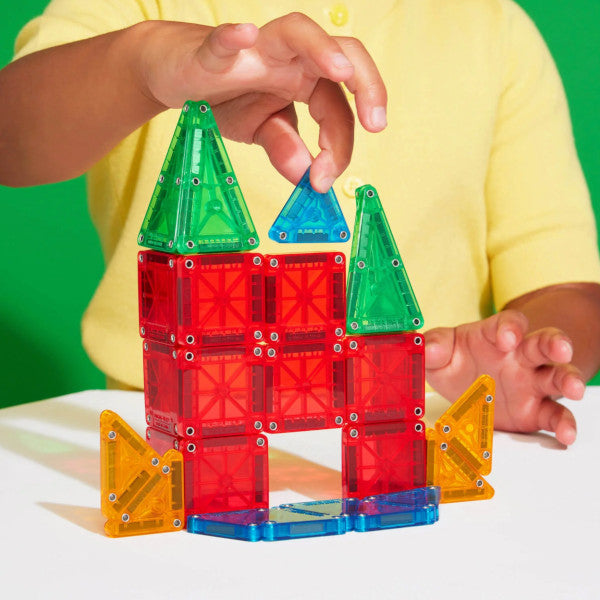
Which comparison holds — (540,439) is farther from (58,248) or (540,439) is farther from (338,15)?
(58,248)

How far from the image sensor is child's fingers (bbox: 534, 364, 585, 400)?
2.46 feet

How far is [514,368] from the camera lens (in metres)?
0.79

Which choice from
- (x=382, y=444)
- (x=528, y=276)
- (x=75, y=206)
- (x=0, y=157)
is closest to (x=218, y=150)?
(x=382, y=444)

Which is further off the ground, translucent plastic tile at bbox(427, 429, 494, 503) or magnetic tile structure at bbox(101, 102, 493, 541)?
magnetic tile structure at bbox(101, 102, 493, 541)

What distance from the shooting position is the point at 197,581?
1.54ft

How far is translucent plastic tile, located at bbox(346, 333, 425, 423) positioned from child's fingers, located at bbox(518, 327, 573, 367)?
7.1 inches

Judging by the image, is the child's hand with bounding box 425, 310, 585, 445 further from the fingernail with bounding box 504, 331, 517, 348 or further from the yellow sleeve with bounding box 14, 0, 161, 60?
the yellow sleeve with bounding box 14, 0, 161, 60

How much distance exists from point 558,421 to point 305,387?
0.24 meters

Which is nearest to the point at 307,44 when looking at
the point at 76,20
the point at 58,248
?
the point at 76,20

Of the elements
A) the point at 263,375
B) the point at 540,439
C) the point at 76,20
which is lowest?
the point at 540,439

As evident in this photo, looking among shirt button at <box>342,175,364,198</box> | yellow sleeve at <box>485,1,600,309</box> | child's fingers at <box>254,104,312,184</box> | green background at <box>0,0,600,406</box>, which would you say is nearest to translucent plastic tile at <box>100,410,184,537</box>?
child's fingers at <box>254,104,312,184</box>

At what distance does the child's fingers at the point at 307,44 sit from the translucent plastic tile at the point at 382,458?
21 centimetres

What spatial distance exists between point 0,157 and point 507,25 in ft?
1.93

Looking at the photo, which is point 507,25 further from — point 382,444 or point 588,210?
point 382,444
